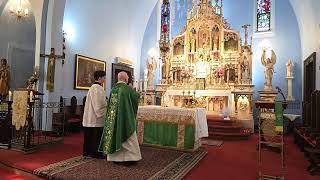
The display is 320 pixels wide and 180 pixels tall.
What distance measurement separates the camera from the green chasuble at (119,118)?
5047 mm

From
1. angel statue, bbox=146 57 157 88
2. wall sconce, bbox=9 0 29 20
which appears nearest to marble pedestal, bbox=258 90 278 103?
angel statue, bbox=146 57 157 88

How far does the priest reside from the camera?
199 inches

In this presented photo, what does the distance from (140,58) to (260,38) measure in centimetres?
711

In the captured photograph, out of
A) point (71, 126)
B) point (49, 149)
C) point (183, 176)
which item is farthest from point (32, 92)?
point (183, 176)

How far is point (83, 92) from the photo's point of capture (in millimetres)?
12008

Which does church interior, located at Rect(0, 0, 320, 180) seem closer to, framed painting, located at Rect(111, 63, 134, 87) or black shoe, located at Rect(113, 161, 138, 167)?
framed painting, located at Rect(111, 63, 134, 87)

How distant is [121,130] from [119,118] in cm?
24

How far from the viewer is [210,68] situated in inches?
506

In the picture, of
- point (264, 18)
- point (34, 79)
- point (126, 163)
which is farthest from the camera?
point (264, 18)

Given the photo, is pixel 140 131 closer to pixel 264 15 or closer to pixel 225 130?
pixel 225 130

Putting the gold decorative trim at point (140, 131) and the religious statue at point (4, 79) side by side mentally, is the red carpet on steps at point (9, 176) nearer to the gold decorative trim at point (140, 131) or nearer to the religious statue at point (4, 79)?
the gold decorative trim at point (140, 131)

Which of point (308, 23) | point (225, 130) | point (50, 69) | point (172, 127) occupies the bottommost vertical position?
point (225, 130)

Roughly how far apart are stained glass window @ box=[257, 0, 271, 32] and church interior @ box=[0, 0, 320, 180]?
48mm

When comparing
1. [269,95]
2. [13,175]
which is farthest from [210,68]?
[13,175]
